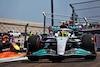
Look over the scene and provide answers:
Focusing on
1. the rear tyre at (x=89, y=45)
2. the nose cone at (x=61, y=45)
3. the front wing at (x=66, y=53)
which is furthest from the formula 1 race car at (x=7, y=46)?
the rear tyre at (x=89, y=45)

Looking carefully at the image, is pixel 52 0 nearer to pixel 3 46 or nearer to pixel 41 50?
pixel 3 46

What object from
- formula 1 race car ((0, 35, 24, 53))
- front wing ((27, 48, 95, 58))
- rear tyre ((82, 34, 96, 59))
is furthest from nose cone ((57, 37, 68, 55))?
formula 1 race car ((0, 35, 24, 53))

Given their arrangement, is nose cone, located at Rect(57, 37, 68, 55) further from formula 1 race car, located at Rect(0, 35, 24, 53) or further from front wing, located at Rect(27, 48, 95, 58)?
formula 1 race car, located at Rect(0, 35, 24, 53)

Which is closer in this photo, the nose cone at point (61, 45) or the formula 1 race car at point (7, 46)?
the nose cone at point (61, 45)

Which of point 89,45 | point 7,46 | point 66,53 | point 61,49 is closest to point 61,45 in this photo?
point 61,49

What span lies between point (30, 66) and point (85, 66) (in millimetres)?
1695

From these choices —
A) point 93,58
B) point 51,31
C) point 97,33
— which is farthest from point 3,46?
point 97,33

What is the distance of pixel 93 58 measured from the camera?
22.3 feet

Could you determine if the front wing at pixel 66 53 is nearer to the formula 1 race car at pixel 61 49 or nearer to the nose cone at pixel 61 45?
the formula 1 race car at pixel 61 49

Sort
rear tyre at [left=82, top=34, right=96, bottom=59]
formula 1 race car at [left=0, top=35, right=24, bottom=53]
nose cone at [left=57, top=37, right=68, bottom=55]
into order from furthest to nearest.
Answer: formula 1 race car at [left=0, top=35, right=24, bottom=53], rear tyre at [left=82, top=34, right=96, bottom=59], nose cone at [left=57, top=37, right=68, bottom=55]

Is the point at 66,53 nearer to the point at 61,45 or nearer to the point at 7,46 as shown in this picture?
the point at 61,45

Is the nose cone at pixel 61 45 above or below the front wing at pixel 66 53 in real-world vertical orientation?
above

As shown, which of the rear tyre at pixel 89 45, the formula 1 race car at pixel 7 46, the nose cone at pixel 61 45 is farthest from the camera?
the formula 1 race car at pixel 7 46

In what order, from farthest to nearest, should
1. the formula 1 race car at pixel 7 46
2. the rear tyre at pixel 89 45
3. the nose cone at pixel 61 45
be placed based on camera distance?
1. the formula 1 race car at pixel 7 46
2. the rear tyre at pixel 89 45
3. the nose cone at pixel 61 45
